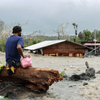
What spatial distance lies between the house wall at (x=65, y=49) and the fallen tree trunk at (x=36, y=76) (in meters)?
14.5

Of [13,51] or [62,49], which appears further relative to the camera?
[62,49]

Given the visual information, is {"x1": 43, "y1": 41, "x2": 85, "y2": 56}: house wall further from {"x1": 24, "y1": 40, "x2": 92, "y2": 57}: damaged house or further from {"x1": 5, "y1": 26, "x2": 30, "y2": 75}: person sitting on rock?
{"x1": 5, "y1": 26, "x2": 30, "y2": 75}: person sitting on rock

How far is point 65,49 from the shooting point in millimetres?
19766

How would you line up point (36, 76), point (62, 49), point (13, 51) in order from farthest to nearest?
1. point (62, 49)
2. point (36, 76)
3. point (13, 51)

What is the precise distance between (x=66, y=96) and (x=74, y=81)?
217cm

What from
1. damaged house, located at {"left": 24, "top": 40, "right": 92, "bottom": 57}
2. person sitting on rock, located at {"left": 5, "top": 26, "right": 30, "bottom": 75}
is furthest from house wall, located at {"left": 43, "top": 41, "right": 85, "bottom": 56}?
person sitting on rock, located at {"left": 5, "top": 26, "right": 30, "bottom": 75}

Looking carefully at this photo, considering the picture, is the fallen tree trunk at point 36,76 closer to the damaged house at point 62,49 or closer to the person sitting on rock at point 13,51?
the person sitting on rock at point 13,51

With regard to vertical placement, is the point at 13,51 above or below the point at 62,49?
above

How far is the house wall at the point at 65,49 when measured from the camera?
63.6ft

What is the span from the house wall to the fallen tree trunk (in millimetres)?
14535

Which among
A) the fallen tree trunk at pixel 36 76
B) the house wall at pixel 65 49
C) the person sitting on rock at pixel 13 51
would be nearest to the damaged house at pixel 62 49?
the house wall at pixel 65 49

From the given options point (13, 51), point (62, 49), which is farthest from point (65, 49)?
point (13, 51)

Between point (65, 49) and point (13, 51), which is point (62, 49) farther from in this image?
point (13, 51)

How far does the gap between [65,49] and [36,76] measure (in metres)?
15.4
